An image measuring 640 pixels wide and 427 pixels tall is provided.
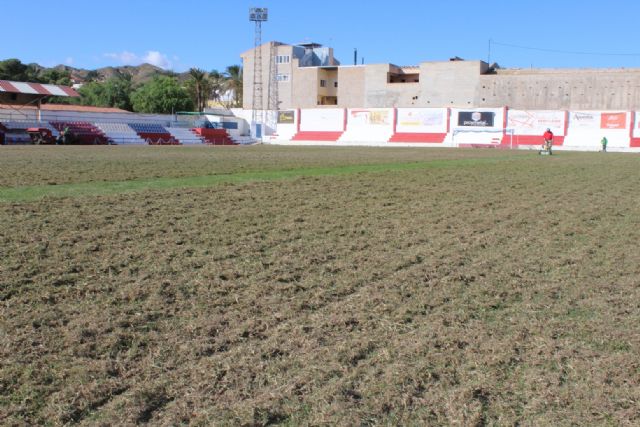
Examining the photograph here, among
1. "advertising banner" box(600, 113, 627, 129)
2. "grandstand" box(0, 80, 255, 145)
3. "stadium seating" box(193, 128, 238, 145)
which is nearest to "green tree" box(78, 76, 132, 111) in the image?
"grandstand" box(0, 80, 255, 145)

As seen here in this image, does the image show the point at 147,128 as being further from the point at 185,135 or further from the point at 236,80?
the point at 236,80

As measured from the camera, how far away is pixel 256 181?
54.6 ft

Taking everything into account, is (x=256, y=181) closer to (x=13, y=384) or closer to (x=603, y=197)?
(x=603, y=197)

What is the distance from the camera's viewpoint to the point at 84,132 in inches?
2019

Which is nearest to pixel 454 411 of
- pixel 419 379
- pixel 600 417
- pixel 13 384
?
pixel 419 379

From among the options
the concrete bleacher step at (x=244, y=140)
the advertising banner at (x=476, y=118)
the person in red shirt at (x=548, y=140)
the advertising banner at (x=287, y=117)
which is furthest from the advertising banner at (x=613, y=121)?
the concrete bleacher step at (x=244, y=140)

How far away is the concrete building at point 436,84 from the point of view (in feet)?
251

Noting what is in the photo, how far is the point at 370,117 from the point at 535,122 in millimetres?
15979

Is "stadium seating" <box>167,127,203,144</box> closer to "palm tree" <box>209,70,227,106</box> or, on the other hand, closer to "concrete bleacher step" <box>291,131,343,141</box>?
"concrete bleacher step" <box>291,131,343,141</box>

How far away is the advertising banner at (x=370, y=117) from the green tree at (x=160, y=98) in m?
38.2

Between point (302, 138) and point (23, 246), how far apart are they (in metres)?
57.6

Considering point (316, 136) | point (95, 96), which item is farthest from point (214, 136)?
point (95, 96)

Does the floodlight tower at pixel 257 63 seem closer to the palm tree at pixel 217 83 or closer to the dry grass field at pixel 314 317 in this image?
the palm tree at pixel 217 83

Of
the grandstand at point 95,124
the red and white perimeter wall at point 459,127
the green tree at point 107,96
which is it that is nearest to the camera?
the grandstand at point 95,124
